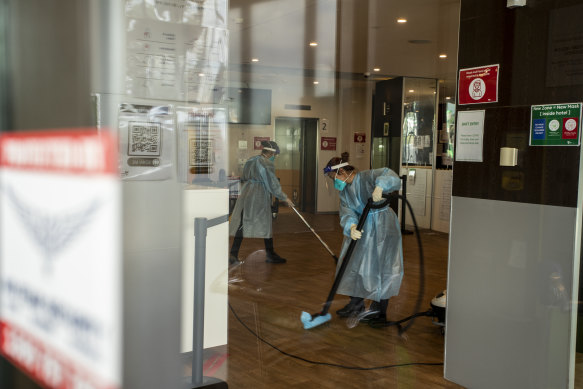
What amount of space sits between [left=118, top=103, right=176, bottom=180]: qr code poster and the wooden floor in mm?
1532

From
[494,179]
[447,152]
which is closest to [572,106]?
[494,179]

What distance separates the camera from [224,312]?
260 cm

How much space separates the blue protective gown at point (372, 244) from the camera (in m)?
3.32

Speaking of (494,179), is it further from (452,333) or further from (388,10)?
(388,10)

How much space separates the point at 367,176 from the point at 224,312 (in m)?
1.26

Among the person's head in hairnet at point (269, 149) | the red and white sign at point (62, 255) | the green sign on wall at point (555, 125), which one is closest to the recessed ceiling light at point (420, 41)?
the person's head in hairnet at point (269, 149)

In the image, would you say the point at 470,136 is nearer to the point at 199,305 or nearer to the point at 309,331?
the point at 199,305

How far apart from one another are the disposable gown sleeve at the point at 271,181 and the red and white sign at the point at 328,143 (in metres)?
0.35

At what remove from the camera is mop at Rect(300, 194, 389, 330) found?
3.34 metres

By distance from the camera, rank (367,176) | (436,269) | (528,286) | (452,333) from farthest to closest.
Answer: (436,269)
(367,176)
(452,333)
(528,286)

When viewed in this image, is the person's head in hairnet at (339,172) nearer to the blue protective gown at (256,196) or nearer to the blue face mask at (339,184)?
the blue face mask at (339,184)

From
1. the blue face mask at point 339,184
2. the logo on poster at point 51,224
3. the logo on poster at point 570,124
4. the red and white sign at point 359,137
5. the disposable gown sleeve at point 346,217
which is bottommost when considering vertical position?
the disposable gown sleeve at point 346,217

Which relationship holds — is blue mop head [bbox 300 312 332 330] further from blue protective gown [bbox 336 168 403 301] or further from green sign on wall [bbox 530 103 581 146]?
green sign on wall [bbox 530 103 581 146]

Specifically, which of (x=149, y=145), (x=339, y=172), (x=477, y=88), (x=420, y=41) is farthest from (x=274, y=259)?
(x=420, y=41)
